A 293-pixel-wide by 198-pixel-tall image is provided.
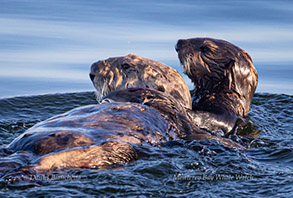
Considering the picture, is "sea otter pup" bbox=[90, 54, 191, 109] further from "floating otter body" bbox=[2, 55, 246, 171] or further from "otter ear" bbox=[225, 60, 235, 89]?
"otter ear" bbox=[225, 60, 235, 89]

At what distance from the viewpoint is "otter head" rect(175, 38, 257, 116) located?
5.79m

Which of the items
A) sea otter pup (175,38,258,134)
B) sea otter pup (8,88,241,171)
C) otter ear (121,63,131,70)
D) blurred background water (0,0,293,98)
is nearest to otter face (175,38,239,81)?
sea otter pup (175,38,258,134)

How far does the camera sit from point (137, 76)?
5375 mm

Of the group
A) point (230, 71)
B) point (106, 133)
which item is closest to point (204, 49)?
point (230, 71)

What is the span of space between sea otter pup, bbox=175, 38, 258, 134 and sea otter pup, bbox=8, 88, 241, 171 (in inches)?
46.1

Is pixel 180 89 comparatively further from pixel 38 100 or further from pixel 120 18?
pixel 120 18

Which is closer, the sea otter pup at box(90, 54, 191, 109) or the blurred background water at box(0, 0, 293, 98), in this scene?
the sea otter pup at box(90, 54, 191, 109)

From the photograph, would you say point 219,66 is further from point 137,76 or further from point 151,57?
point 151,57

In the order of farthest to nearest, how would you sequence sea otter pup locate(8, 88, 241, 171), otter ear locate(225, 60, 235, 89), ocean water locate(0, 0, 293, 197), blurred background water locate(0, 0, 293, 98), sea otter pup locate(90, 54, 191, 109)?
blurred background water locate(0, 0, 293, 98) → otter ear locate(225, 60, 235, 89) → sea otter pup locate(90, 54, 191, 109) → sea otter pup locate(8, 88, 241, 171) → ocean water locate(0, 0, 293, 197)

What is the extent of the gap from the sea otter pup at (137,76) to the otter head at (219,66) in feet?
1.44

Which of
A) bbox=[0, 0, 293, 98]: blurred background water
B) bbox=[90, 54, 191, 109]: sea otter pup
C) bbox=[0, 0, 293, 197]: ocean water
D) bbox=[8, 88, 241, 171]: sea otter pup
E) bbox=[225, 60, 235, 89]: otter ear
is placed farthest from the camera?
bbox=[0, 0, 293, 98]: blurred background water

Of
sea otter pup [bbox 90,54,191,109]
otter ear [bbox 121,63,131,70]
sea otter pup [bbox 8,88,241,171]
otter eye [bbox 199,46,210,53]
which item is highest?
otter eye [bbox 199,46,210,53]

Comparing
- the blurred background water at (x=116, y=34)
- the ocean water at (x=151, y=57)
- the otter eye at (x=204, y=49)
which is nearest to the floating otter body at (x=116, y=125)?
the ocean water at (x=151, y=57)

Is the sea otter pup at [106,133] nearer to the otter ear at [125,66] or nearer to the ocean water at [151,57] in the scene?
the ocean water at [151,57]
